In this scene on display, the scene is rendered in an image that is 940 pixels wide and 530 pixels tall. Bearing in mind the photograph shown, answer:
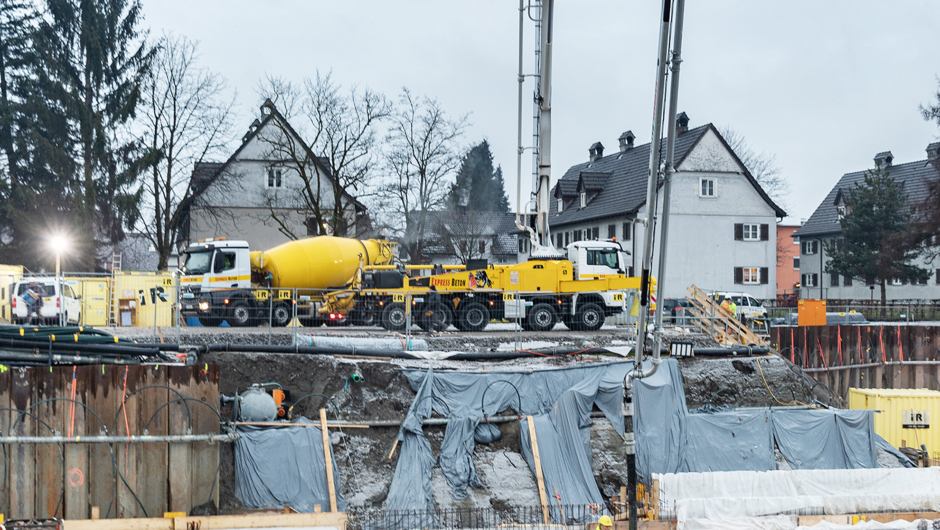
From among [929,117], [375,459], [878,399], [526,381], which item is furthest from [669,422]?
[929,117]

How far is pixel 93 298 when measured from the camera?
74.7ft

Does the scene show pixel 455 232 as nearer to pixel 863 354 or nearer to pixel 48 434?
pixel 863 354

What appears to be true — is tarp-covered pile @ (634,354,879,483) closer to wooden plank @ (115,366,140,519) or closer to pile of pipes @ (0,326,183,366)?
wooden plank @ (115,366,140,519)

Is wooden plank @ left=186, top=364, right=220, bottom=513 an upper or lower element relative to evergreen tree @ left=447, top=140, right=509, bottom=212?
lower

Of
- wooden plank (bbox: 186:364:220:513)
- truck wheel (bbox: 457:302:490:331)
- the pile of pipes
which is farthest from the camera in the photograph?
truck wheel (bbox: 457:302:490:331)

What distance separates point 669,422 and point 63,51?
2845 centimetres

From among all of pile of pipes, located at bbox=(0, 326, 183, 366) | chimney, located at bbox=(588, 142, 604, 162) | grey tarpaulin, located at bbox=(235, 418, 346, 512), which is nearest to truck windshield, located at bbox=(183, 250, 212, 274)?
pile of pipes, located at bbox=(0, 326, 183, 366)

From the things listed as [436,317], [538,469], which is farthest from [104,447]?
[436,317]

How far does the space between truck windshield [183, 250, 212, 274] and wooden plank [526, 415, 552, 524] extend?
12377 mm

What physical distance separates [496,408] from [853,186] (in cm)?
4839

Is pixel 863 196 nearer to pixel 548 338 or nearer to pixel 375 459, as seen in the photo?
pixel 548 338

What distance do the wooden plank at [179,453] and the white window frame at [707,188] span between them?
1345 inches

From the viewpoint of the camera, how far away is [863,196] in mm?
47062

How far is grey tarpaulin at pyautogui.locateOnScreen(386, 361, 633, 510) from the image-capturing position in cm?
1241
